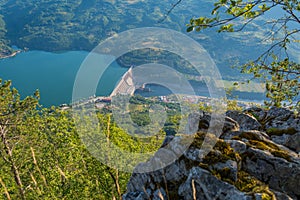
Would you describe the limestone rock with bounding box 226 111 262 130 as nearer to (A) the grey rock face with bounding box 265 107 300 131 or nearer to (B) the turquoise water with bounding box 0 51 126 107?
(A) the grey rock face with bounding box 265 107 300 131

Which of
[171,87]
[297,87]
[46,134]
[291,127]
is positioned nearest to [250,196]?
[297,87]

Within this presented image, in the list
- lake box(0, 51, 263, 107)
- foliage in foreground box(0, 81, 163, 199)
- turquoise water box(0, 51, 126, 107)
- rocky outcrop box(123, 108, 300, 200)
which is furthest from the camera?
lake box(0, 51, 263, 107)

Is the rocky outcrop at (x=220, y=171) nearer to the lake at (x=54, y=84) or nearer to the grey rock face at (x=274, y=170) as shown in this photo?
the grey rock face at (x=274, y=170)

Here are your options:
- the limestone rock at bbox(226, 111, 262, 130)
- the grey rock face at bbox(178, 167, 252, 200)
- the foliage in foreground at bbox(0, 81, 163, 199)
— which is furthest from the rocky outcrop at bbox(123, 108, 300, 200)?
the foliage in foreground at bbox(0, 81, 163, 199)

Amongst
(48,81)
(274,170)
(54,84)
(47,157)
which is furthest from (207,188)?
(48,81)

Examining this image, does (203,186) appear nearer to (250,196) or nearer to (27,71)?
(250,196)

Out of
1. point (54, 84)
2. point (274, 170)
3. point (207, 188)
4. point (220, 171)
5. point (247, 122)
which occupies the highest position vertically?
point (54, 84)

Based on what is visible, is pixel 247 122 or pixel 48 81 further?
pixel 48 81

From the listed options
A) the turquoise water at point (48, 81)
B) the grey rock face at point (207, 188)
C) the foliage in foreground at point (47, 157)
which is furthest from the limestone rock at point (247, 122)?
the turquoise water at point (48, 81)

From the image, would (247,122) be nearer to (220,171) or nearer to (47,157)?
(220,171)
